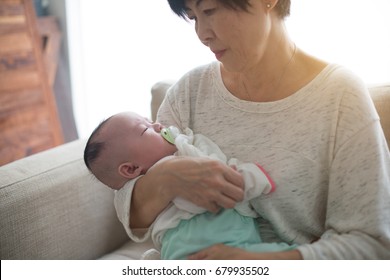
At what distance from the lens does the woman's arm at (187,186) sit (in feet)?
2.71

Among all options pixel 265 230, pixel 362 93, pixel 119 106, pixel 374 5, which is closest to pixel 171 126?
pixel 265 230

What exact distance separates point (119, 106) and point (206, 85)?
1074 millimetres

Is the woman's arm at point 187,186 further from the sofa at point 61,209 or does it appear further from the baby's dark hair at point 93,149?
the sofa at point 61,209

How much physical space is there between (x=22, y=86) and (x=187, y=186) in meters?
1.60

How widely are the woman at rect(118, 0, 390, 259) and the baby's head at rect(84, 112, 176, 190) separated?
46 mm

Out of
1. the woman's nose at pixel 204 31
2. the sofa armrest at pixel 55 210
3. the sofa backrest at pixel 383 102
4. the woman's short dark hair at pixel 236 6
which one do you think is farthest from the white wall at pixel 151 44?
the sofa armrest at pixel 55 210

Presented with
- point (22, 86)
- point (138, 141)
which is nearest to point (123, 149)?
point (138, 141)

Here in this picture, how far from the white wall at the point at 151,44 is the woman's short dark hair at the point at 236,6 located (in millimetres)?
445

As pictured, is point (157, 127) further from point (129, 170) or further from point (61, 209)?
point (61, 209)

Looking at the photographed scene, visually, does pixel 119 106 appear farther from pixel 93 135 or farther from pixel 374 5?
pixel 374 5

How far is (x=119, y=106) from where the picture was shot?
6.73 ft

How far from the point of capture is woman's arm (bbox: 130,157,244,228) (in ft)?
2.71

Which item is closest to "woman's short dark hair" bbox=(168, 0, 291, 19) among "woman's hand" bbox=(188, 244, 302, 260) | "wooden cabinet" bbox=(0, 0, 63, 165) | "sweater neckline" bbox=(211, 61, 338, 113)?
"sweater neckline" bbox=(211, 61, 338, 113)

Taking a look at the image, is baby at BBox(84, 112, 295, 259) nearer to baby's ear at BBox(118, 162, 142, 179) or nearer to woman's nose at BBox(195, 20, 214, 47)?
baby's ear at BBox(118, 162, 142, 179)
